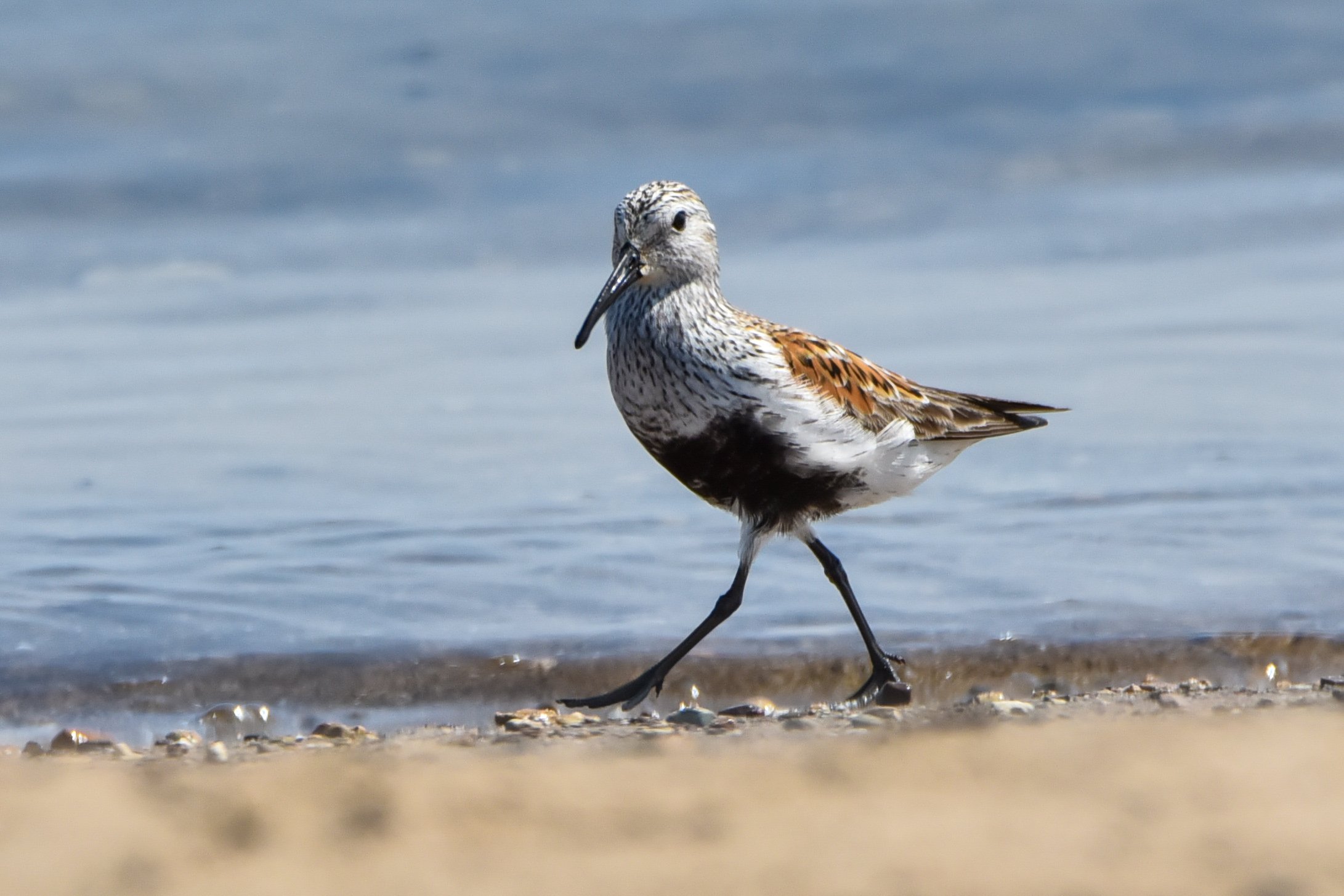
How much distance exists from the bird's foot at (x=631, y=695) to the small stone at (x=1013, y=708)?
117cm

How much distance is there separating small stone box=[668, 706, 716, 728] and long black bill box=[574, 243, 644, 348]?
125 centimetres

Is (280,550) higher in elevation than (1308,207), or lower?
lower

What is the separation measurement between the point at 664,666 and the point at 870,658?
710 millimetres

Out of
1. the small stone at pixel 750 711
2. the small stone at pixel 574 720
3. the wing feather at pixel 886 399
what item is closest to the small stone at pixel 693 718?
the small stone at pixel 750 711

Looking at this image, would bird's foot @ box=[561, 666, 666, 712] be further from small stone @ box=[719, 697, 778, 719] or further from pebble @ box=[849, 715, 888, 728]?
pebble @ box=[849, 715, 888, 728]

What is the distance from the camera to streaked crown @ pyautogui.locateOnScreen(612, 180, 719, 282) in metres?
5.88

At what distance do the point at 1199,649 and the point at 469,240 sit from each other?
795cm

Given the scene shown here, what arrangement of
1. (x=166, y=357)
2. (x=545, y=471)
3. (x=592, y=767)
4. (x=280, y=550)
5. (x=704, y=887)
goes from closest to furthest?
1. (x=704, y=887)
2. (x=592, y=767)
3. (x=280, y=550)
4. (x=545, y=471)
5. (x=166, y=357)

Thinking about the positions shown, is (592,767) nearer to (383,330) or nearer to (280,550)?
(280,550)

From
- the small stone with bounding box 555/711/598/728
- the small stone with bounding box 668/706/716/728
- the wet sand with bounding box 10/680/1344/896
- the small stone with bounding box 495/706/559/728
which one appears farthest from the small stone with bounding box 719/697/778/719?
the wet sand with bounding box 10/680/1344/896

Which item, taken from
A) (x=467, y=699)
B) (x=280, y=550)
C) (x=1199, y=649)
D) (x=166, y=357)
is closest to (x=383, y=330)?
(x=166, y=357)

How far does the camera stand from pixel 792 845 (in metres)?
2.83

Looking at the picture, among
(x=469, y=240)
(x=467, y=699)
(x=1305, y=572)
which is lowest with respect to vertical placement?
(x=467, y=699)

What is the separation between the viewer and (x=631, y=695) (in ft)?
18.9
